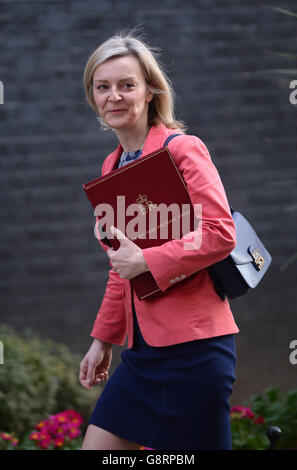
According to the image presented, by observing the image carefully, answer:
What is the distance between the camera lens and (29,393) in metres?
3.87

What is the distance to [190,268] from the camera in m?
1.86

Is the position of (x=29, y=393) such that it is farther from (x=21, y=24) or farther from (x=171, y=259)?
(x=21, y=24)

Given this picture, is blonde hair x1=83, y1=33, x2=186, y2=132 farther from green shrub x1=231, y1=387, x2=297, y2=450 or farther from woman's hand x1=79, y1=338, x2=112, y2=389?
green shrub x1=231, y1=387, x2=297, y2=450

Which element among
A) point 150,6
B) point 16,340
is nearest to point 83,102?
point 150,6

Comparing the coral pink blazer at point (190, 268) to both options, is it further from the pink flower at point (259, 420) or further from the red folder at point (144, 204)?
the pink flower at point (259, 420)

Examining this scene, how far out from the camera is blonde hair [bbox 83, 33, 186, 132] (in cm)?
204

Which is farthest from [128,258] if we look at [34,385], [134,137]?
[34,385]

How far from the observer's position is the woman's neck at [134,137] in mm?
A: 2121

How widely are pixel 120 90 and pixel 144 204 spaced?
0.41 m

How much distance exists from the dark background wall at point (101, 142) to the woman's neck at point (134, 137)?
2677 millimetres

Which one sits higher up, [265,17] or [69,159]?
[265,17]

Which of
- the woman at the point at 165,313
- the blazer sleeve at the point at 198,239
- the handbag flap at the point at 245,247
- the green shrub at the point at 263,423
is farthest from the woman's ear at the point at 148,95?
the green shrub at the point at 263,423

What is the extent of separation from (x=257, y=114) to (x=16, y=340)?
2536 millimetres

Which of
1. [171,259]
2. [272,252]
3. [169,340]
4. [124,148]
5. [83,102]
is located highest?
[83,102]
